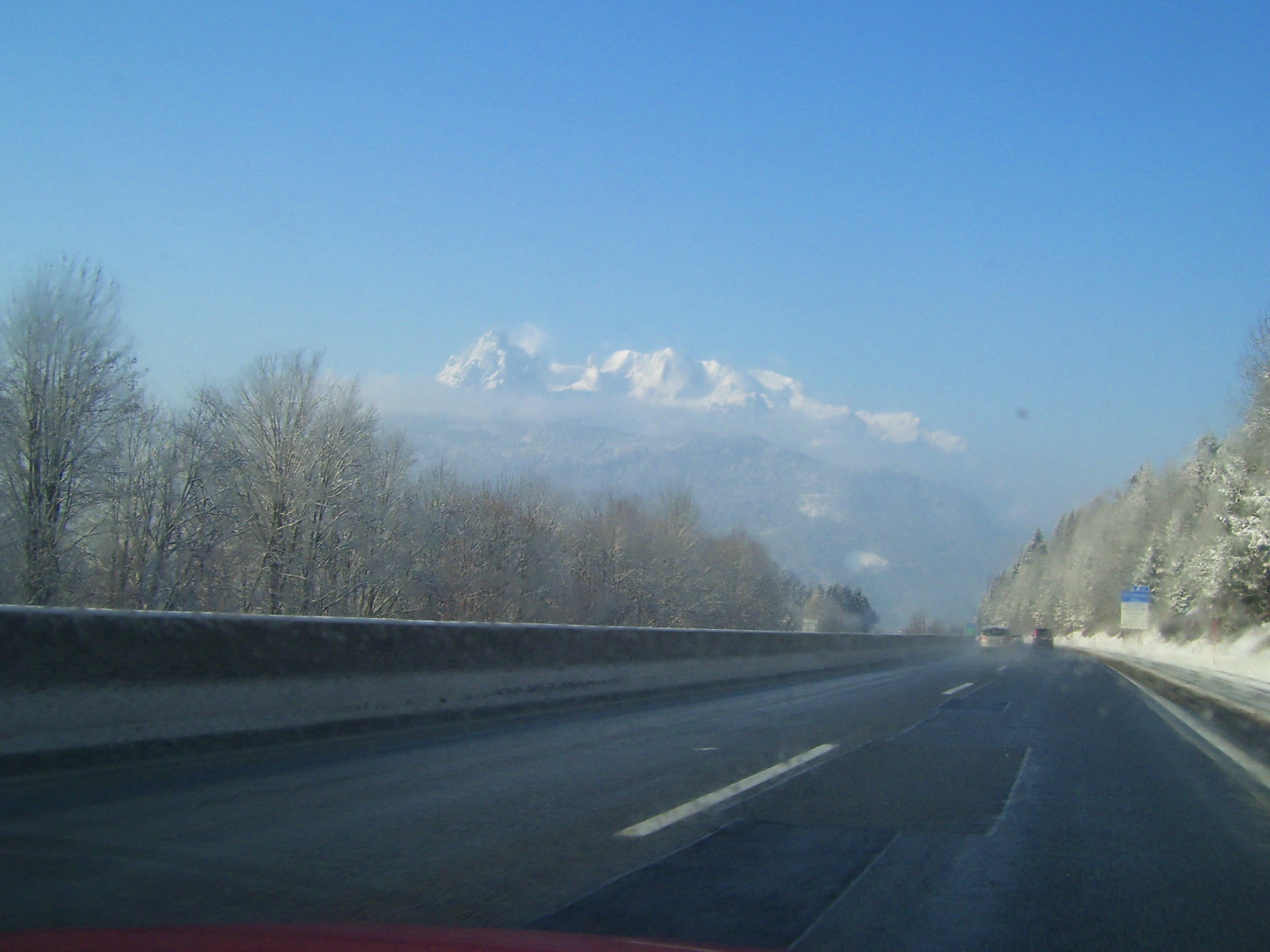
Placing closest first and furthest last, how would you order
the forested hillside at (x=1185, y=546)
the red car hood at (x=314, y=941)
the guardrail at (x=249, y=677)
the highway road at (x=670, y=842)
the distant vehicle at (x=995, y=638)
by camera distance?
1. the red car hood at (x=314, y=941)
2. the highway road at (x=670, y=842)
3. the guardrail at (x=249, y=677)
4. the forested hillside at (x=1185, y=546)
5. the distant vehicle at (x=995, y=638)

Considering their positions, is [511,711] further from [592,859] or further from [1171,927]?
[1171,927]

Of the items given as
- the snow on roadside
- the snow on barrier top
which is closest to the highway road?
the snow on barrier top

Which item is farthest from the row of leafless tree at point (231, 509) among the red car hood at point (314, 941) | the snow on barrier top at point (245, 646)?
the red car hood at point (314, 941)

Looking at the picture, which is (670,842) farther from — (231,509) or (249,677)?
(231,509)

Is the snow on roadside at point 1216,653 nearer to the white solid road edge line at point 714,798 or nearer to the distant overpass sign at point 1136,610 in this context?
the distant overpass sign at point 1136,610

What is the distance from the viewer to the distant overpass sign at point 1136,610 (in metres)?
58.0

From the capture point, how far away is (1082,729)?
11.9 metres

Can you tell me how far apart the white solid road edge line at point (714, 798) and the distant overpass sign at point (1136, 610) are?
57271 mm

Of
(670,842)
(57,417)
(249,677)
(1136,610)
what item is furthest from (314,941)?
(1136,610)

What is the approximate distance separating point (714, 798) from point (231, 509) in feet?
120

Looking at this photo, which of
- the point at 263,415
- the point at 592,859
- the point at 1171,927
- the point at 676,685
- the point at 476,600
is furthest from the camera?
the point at 476,600

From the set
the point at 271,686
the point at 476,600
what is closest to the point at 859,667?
the point at 271,686

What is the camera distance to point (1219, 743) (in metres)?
11.1

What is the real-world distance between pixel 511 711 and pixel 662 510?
216 feet
